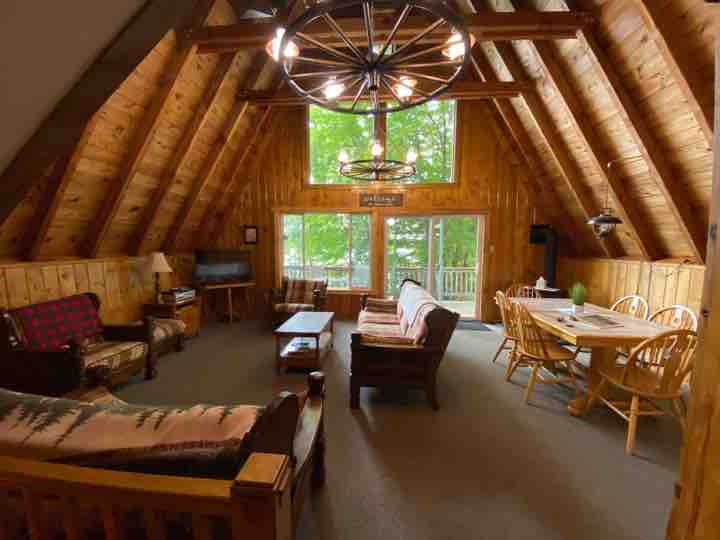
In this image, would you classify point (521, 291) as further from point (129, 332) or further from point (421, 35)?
point (129, 332)

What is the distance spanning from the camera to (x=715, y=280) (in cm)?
87

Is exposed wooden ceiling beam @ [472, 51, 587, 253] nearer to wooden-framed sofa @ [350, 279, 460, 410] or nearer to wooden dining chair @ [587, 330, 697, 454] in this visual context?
wooden dining chair @ [587, 330, 697, 454]

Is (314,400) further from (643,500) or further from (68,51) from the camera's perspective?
(68,51)

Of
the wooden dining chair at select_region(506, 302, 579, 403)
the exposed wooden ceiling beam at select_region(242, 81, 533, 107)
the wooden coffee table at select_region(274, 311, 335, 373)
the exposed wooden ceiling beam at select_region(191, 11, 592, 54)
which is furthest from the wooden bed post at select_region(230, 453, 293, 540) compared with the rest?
the exposed wooden ceiling beam at select_region(242, 81, 533, 107)

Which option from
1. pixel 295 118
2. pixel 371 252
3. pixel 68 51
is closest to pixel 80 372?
pixel 68 51

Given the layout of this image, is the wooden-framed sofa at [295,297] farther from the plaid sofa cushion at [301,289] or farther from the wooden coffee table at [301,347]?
the wooden coffee table at [301,347]

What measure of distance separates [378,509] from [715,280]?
180cm

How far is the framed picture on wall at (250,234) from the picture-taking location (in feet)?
19.3

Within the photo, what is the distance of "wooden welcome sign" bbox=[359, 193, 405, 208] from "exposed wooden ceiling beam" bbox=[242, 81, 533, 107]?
178 centimetres

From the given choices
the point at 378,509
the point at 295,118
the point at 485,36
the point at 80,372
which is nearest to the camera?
the point at 378,509

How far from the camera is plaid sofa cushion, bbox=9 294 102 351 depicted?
107 inches

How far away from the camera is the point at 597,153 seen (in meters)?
3.57

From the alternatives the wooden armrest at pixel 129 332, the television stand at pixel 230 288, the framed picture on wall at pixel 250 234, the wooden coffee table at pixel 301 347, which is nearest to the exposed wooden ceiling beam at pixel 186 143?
the television stand at pixel 230 288

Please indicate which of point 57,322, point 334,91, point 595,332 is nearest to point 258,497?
point 334,91
